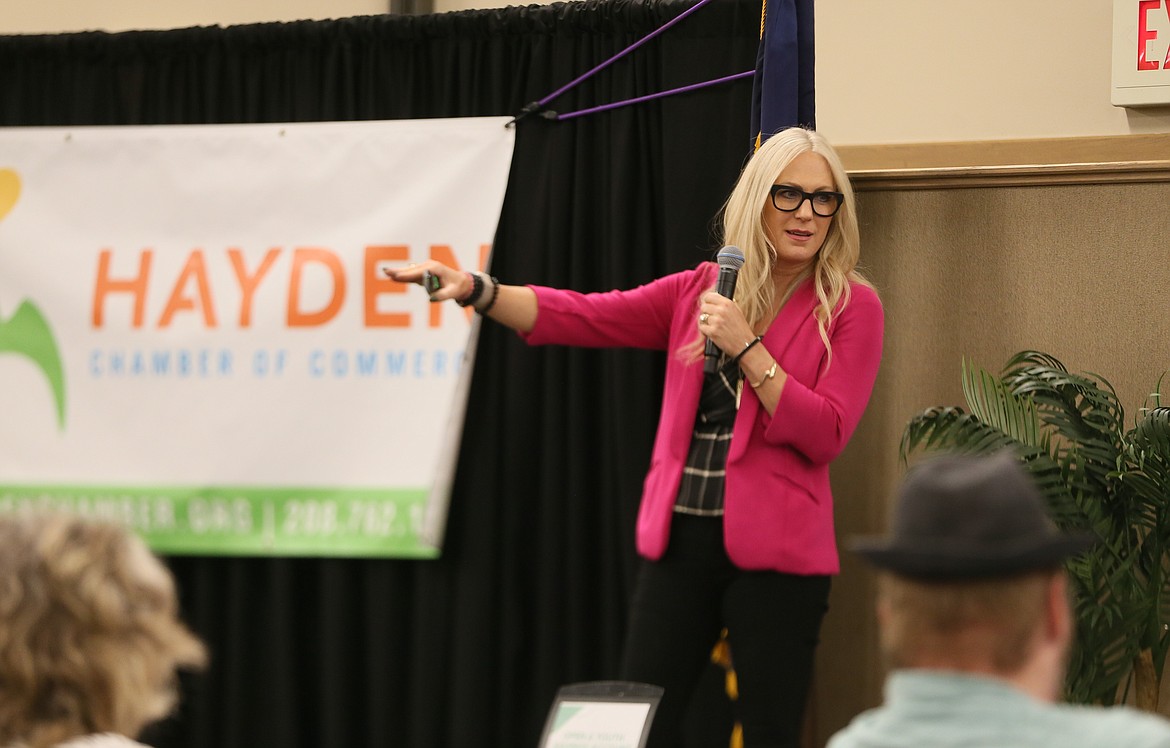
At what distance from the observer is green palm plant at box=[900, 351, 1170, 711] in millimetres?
2891

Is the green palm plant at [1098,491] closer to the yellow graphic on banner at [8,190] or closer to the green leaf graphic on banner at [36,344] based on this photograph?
the green leaf graphic on banner at [36,344]

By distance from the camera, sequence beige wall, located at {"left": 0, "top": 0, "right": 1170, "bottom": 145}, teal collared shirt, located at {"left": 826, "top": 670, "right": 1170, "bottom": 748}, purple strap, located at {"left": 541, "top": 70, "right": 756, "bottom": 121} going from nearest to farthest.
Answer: teal collared shirt, located at {"left": 826, "top": 670, "right": 1170, "bottom": 748} < purple strap, located at {"left": 541, "top": 70, "right": 756, "bottom": 121} < beige wall, located at {"left": 0, "top": 0, "right": 1170, "bottom": 145}

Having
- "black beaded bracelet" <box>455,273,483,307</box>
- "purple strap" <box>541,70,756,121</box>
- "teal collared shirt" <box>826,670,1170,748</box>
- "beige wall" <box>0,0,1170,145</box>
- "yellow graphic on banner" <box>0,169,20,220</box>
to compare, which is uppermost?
"beige wall" <box>0,0,1170,145</box>

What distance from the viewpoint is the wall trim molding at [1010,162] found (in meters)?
3.35

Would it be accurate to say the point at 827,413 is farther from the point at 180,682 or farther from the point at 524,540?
the point at 180,682

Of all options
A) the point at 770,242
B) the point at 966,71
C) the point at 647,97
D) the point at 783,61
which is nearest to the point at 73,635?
the point at 770,242

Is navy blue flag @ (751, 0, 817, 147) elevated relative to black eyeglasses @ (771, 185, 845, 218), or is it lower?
elevated

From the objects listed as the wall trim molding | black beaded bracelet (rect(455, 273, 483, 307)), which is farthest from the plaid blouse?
the wall trim molding

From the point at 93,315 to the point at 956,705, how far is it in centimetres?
304

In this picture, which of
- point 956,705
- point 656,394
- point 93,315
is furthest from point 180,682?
point 956,705

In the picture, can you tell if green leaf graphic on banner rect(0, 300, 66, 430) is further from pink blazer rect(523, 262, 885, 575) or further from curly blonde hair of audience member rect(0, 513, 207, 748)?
curly blonde hair of audience member rect(0, 513, 207, 748)

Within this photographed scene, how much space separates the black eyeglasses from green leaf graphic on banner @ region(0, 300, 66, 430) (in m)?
2.06

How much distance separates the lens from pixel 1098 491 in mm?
2947

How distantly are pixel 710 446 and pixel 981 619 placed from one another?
1.56m
